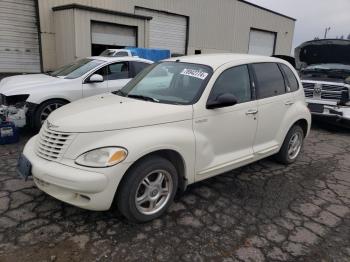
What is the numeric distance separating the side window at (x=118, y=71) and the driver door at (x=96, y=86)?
0.13 metres

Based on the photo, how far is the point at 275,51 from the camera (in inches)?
1035

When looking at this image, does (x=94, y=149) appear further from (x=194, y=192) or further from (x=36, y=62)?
(x=36, y=62)

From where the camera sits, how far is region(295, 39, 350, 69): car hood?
925 cm

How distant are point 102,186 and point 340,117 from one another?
6.85 metres

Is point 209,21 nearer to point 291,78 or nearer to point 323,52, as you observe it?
point 323,52

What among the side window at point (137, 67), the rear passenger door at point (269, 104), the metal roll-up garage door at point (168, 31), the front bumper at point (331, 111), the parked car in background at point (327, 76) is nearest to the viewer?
the rear passenger door at point (269, 104)

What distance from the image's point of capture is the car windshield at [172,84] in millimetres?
3817

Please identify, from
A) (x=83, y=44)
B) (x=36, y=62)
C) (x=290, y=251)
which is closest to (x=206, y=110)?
(x=290, y=251)

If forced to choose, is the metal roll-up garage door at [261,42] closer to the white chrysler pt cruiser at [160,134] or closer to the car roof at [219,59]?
the white chrysler pt cruiser at [160,134]

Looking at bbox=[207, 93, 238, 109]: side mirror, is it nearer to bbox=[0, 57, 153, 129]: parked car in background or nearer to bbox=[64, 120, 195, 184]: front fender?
bbox=[64, 120, 195, 184]: front fender

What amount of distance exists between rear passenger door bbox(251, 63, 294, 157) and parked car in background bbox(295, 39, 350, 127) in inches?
142

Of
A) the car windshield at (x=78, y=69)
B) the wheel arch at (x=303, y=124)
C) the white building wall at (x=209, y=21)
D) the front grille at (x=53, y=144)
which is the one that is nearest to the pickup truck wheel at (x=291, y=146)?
the wheel arch at (x=303, y=124)

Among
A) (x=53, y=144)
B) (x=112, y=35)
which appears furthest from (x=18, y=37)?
(x=53, y=144)

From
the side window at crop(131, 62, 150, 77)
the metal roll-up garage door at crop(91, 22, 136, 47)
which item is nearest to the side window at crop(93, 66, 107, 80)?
the side window at crop(131, 62, 150, 77)
